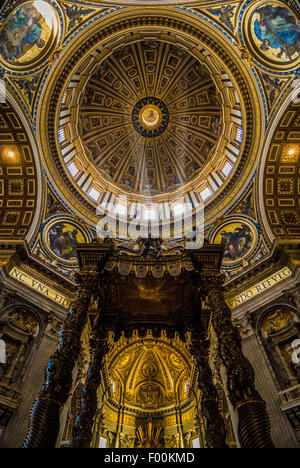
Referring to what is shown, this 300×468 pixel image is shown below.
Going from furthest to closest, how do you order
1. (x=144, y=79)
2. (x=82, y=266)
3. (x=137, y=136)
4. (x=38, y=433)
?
(x=137, y=136), (x=144, y=79), (x=82, y=266), (x=38, y=433)

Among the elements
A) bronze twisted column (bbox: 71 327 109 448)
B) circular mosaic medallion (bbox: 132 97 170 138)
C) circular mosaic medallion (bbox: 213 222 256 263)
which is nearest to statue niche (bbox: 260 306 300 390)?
circular mosaic medallion (bbox: 213 222 256 263)

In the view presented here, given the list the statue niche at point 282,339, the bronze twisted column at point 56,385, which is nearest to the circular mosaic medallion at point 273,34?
the statue niche at point 282,339

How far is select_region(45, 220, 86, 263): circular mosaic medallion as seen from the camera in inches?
535

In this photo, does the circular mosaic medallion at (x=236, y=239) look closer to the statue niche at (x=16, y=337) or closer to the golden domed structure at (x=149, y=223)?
the golden domed structure at (x=149, y=223)

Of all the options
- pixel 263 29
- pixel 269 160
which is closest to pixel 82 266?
pixel 269 160

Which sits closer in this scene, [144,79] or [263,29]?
[263,29]

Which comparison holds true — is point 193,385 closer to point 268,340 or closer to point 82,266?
point 268,340

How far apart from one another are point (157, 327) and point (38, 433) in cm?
511

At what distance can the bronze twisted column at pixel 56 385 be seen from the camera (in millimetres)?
4309

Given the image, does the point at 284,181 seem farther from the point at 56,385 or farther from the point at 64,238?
the point at 56,385

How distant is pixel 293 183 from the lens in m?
13.1

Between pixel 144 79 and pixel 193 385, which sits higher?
pixel 144 79

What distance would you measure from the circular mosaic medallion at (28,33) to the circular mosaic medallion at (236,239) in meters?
11.1
